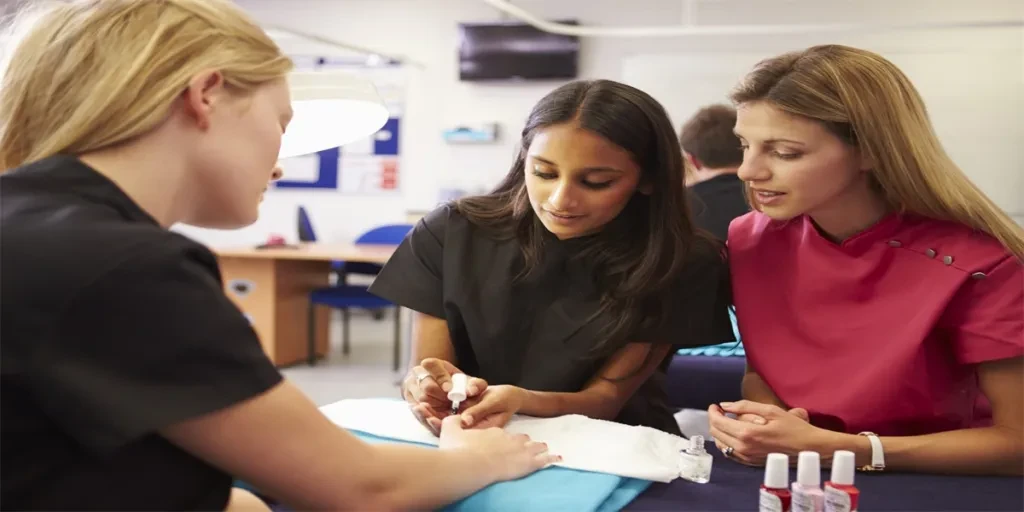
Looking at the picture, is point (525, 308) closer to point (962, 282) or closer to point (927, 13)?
point (962, 282)

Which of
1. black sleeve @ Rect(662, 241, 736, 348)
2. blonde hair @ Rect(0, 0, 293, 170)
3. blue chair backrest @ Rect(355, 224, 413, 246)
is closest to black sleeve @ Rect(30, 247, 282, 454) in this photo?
blonde hair @ Rect(0, 0, 293, 170)

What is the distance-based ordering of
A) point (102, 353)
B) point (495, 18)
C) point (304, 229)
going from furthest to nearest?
point (495, 18) < point (304, 229) < point (102, 353)

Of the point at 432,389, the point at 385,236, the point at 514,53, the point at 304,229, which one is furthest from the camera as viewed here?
the point at 514,53

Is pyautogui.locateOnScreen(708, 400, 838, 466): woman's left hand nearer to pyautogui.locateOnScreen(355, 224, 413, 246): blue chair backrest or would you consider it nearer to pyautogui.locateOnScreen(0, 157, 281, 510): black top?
pyautogui.locateOnScreen(0, 157, 281, 510): black top

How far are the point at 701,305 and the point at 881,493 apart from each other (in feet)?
1.45

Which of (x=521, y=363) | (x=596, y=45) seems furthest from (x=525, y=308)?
(x=596, y=45)

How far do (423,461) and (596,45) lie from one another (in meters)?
5.03

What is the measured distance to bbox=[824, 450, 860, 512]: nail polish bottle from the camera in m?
0.82

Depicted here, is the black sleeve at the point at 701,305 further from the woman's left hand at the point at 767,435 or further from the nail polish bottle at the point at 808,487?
the nail polish bottle at the point at 808,487

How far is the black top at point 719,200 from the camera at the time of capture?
2652 mm

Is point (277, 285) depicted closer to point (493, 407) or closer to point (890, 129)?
point (493, 407)

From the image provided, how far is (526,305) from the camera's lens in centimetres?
136

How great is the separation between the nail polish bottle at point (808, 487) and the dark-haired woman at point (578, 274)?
46 centimetres

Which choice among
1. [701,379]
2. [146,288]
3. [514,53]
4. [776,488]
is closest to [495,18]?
[514,53]
